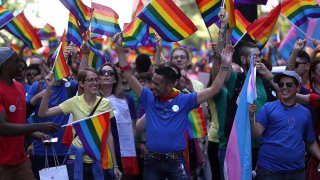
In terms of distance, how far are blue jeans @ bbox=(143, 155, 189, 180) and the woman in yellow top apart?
659mm

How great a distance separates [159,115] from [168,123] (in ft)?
0.45

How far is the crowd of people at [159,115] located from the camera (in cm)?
757

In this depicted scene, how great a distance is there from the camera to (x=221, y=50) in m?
8.41

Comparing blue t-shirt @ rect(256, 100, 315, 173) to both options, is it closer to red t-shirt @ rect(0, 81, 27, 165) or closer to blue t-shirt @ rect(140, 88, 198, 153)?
blue t-shirt @ rect(140, 88, 198, 153)

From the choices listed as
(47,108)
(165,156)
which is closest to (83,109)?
(47,108)

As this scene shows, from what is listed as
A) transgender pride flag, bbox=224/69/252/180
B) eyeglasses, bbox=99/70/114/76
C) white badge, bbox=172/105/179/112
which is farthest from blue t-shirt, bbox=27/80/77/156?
transgender pride flag, bbox=224/69/252/180

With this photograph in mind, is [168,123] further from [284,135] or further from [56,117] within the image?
[56,117]

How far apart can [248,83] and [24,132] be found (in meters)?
2.42

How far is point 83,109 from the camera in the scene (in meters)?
8.51

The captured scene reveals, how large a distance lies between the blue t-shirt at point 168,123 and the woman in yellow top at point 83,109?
744mm

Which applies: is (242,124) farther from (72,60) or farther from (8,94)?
(72,60)

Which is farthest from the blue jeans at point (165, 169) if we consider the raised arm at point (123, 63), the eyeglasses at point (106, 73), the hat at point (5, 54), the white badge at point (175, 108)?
the hat at point (5, 54)

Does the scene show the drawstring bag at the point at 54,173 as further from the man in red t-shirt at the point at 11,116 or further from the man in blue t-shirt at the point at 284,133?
the man in blue t-shirt at the point at 284,133

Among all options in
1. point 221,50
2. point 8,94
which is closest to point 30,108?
point 8,94
